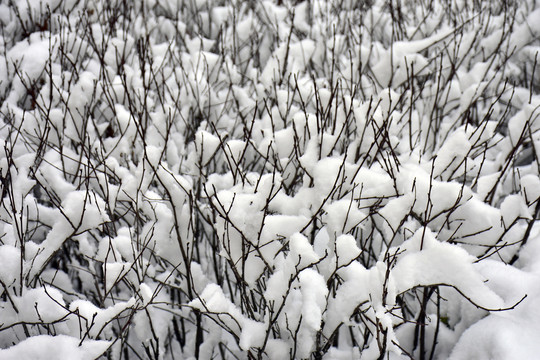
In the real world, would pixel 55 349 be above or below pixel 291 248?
below

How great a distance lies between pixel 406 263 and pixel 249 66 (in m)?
2.40

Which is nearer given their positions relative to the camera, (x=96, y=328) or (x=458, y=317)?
(x=96, y=328)

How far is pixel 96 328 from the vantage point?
134 cm

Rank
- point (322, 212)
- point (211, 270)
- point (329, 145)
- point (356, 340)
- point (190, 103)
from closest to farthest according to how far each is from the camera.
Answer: point (322, 212) → point (329, 145) → point (356, 340) → point (211, 270) → point (190, 103)

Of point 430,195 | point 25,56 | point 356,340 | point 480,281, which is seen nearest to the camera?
point 480,281

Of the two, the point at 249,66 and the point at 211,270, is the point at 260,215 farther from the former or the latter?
the point at 249,66

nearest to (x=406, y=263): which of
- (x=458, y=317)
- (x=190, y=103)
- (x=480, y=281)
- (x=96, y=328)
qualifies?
(x=480, y=281)

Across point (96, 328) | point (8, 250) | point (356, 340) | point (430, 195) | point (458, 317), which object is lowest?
point (356, 340)

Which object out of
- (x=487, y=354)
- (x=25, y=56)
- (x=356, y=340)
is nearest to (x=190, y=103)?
(x=25, y=56)

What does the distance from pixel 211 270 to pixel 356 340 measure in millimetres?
696

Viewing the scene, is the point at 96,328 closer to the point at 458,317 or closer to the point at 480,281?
the point at 480,281

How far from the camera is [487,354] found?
139 cm

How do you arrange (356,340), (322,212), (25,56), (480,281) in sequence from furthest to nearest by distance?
(25,56) < (356,340) < (322,212) < (480,281)

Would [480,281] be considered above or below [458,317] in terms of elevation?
above
